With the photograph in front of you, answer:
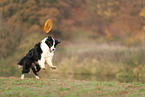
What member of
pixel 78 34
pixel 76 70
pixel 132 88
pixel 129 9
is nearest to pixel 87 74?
pixel 76 70

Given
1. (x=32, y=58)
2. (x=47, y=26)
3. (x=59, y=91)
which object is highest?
(x=47, y=26)

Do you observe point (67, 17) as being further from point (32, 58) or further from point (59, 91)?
point (59, 91)

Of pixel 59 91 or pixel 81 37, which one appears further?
pixel 81 37

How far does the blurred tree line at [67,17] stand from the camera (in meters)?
20.6

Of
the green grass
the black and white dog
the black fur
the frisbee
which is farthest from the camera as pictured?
the frisbee

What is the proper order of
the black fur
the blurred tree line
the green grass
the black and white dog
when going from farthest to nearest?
the blurred tree line, the black fur, the black and white dog, the green grass

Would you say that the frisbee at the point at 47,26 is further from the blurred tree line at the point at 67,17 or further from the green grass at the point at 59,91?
the blurred tree line at the point at 67,17

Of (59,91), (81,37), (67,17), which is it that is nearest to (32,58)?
(59,91)

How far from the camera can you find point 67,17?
53.0 m

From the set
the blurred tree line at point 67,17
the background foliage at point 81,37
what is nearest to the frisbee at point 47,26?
the background foliage at point 81,37

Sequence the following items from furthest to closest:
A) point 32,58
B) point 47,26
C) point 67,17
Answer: point 67,17, point 47,26, point 32,58

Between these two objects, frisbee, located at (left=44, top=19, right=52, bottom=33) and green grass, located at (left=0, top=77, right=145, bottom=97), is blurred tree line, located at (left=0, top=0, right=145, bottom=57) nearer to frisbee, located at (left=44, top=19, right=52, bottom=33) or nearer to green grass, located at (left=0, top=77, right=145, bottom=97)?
frisbee, located at (left=44, top=19, right=52, bottom=33)

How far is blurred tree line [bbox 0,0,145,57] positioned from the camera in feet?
67.7

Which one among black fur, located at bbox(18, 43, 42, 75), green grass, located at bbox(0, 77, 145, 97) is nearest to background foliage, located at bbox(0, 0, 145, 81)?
black fur, located at bbox(18, 43, 42, 75)
